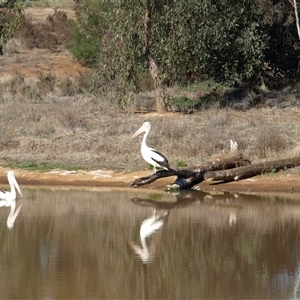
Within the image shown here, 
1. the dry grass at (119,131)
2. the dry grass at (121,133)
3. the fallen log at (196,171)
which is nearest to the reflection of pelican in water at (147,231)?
the fallen log at (196,171)

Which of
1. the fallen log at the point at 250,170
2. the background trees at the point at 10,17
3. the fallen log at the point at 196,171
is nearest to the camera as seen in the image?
the fallen log at the point at 196,171

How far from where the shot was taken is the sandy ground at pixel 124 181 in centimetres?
1802

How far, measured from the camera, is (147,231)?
1373cm

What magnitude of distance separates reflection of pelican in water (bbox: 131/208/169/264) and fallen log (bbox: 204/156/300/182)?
2516 millimetres

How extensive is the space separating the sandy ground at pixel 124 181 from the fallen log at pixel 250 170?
13 cm

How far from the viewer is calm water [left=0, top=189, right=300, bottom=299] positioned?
996cm

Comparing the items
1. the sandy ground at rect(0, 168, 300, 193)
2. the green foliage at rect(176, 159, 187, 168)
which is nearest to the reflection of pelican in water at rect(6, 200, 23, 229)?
the sandy ground at rect(0, 168, 300, 193)

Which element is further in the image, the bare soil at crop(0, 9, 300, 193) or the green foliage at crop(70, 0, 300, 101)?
the green foliage at crop(70, 0, 300, 101)

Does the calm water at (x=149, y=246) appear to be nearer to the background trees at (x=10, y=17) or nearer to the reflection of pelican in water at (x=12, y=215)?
the reflection of pelican in water at (x=12, y=215)

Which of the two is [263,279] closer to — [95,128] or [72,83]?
[95,128]

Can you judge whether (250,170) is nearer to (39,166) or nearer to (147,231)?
(39,166)

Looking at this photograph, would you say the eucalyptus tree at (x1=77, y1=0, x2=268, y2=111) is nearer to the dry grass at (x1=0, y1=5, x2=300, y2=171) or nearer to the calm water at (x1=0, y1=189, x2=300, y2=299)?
the dry grass at (x1=0, y1=5, x2=300, y2=171)

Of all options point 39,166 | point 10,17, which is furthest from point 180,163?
point 10,17

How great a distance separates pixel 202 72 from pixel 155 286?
18.2m
